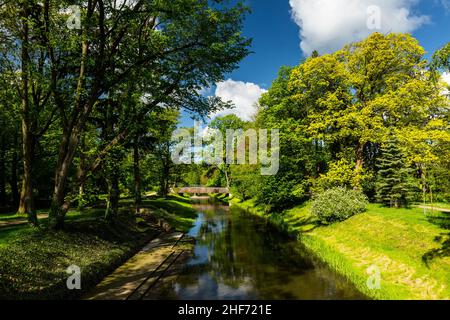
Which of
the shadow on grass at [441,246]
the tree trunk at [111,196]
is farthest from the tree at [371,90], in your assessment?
the tree trunk at [111,196]

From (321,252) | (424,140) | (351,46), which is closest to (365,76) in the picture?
(351,46)

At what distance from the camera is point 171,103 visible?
1833 centimetres

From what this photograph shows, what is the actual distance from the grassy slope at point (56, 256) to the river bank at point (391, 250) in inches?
493

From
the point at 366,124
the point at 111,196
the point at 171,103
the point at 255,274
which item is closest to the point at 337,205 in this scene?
the point at 366,124

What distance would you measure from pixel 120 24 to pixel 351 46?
24355mm

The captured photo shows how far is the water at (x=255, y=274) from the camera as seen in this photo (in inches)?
499

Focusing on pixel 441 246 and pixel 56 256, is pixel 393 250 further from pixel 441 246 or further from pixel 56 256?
pixel 56 256

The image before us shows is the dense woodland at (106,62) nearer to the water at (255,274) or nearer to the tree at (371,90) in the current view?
the water at (255,274)

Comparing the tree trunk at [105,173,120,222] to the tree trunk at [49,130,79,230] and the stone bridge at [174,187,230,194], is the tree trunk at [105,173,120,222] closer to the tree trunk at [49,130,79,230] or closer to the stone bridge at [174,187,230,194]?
the tree trunk at [49,130,79,230]

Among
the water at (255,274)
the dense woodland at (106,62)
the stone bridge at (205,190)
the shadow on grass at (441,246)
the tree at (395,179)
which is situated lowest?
the water at (255,274)

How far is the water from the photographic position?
12.7m

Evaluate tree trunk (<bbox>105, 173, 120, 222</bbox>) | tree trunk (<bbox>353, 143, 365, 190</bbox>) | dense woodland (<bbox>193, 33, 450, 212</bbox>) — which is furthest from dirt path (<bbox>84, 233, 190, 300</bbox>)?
tree trunk (<bbox>353, 143, 365, 190</bbox>)
